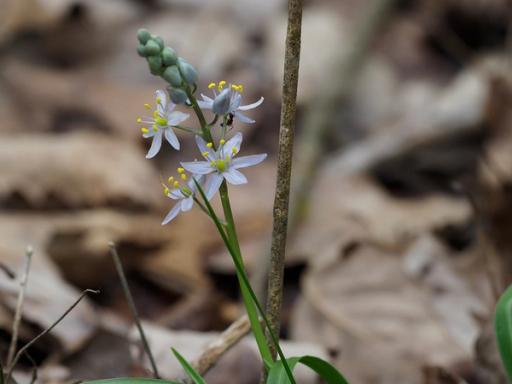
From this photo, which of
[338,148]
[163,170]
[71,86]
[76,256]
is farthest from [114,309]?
[71,86]

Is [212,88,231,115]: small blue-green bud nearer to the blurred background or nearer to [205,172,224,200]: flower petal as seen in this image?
[205,172,224,200]: flower petal

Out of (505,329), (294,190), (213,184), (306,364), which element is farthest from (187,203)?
(294,190)

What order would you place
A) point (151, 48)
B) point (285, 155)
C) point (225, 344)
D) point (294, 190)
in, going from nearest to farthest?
point (151, 48) < point (285, 155) < point (225, 344) < point (294, 190)

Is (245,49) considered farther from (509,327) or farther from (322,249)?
(509,327)

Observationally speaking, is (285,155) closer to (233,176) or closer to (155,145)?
(233,176)

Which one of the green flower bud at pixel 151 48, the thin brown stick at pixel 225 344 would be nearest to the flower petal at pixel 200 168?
the green flower bud at pixel 151 48

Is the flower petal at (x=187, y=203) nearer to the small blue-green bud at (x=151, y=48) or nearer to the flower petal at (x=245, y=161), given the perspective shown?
the flower petal at (x=245, y=161)

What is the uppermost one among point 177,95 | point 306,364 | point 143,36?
point 143,36
